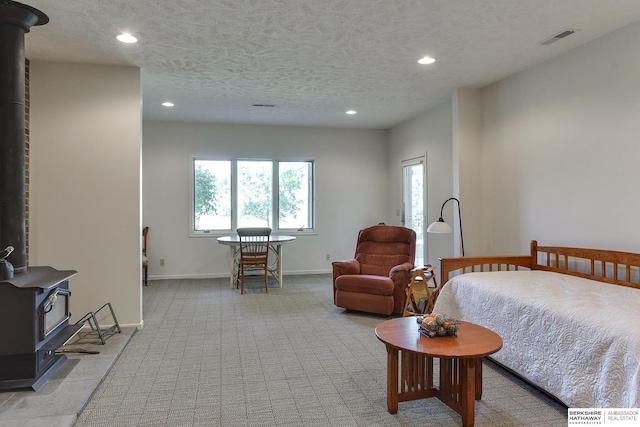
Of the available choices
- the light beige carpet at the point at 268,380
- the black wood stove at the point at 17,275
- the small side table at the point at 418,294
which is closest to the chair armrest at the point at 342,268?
the light beige carpet at the point at 268,380

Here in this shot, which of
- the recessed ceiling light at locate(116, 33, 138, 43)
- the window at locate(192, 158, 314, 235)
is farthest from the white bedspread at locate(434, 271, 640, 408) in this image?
the window at locate(192, 158, 314, 235)

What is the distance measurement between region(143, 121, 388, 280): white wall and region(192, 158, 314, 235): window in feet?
0.56

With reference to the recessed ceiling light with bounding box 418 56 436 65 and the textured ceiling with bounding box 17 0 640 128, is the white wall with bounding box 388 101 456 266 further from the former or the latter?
the recessed ceiling light with bounding box 418 56 436 65

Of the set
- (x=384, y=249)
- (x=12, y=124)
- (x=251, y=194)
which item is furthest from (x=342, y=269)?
(x=12, y=124)

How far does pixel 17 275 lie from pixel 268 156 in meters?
4.72

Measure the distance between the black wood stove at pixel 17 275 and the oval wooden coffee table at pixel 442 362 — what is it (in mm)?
2219

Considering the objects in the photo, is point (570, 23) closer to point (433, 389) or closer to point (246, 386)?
point (433, 389)

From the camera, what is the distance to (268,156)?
715 cm

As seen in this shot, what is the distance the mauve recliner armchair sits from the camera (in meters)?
4.42

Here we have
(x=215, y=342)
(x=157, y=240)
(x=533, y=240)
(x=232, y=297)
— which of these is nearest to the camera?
(x=215, y=342)

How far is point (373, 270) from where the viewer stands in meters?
5.02

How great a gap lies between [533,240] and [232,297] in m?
3.69

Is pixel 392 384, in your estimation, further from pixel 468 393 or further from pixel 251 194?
pixel 251 194

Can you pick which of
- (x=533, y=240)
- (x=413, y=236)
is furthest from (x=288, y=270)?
(x=533, y=240)
